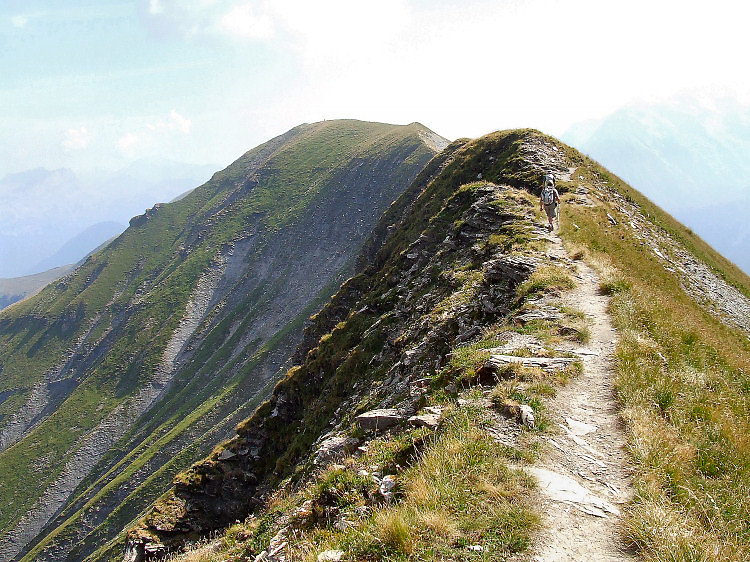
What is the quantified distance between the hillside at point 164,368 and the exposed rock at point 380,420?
302 ft

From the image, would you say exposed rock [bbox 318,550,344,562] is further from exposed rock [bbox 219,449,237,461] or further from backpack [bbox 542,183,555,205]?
exposed rock [bbox 219,449,237,461]

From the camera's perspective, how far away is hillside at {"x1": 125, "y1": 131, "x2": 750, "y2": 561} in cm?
618

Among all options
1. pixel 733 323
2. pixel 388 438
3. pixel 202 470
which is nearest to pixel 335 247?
pixel 202 470

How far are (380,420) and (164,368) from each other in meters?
164

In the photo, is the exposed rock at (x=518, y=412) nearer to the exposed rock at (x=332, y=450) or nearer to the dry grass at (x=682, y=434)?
the dry grass at (x=682, y=434)

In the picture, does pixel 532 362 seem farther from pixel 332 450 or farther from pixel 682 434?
pixel 332 450

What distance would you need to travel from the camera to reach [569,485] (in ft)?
23.2

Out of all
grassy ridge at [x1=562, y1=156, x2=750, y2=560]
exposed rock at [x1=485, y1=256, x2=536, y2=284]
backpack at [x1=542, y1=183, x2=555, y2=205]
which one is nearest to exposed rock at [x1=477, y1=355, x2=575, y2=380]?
grassy ridge at [x1=562, y1=156, x2=750, y2=560]

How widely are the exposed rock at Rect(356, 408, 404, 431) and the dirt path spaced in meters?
4.87

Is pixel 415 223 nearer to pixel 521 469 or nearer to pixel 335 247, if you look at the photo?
pixel 521 469

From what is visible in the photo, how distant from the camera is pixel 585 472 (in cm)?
738

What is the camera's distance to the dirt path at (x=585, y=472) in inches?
231

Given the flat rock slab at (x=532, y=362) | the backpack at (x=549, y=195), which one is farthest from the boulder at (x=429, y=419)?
the backpack at (x=549, y=195)

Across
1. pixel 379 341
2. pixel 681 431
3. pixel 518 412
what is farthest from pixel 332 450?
pixel 379 341
